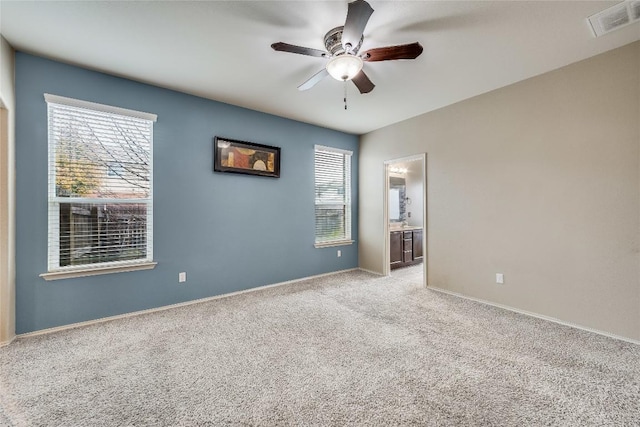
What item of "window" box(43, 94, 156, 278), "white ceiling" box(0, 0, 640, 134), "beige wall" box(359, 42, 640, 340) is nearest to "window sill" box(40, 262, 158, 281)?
"window" box(43, 94, 156, 278)

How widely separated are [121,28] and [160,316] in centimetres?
283

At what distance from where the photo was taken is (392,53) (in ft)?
6.86

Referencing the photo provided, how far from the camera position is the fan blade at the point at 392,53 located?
1.99 metres

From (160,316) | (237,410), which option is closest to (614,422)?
(237,410)

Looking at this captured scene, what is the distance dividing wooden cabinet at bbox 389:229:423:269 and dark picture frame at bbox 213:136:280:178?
8.64 ft

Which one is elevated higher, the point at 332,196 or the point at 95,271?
the point at 332,196

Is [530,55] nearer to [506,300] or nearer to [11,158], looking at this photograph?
[506,300]

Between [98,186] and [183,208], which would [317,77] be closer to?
[183,208]

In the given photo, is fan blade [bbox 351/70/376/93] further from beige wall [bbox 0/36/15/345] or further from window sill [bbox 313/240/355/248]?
beige wall [bbox 0/36/15/345]

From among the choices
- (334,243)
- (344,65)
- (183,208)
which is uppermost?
(344,65)

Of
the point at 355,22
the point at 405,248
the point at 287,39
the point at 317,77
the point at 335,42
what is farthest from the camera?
the point at 405,248

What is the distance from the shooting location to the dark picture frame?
3.69 m

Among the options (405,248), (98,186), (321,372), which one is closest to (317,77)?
(321,372)

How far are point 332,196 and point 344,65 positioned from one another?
303cm
